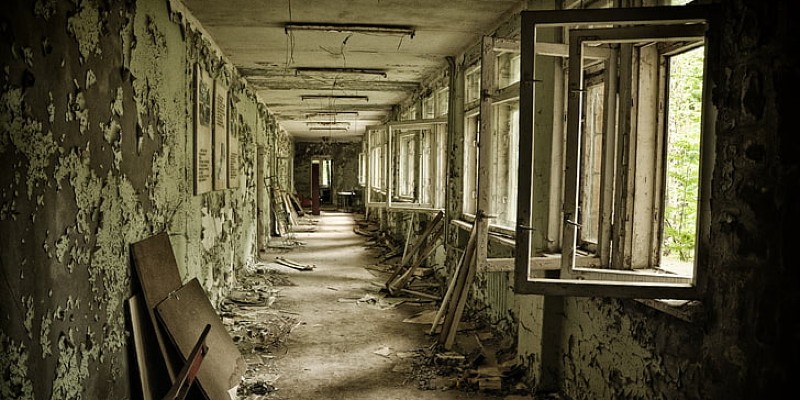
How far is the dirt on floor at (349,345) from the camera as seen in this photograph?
145 inches

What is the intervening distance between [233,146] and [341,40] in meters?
2.09

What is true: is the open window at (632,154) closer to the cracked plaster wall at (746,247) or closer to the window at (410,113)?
the cracked plaster wall at (746,247)

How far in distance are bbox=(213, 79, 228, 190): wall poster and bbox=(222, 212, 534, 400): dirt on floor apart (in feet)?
4.66

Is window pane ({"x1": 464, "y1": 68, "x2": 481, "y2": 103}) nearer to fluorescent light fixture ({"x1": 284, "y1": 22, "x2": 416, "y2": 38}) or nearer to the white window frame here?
the white window frame

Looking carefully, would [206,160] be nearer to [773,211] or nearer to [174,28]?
[174,28]

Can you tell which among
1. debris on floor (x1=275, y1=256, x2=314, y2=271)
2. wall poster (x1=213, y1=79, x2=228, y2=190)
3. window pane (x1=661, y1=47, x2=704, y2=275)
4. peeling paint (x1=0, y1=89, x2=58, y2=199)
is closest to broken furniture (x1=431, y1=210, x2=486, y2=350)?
window pane (x1=661, y1=47, x2=704, y2=275)

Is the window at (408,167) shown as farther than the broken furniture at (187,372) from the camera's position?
Yes

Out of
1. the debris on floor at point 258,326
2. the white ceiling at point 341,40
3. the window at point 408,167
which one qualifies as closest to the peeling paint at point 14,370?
the debris on floor at point 258,326

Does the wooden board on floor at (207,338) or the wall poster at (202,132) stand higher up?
the wall poster at (202,132)

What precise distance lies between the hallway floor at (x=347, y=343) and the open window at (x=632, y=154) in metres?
1.41

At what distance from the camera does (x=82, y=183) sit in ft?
7.75

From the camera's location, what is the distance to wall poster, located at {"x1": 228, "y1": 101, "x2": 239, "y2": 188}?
6.12 meters

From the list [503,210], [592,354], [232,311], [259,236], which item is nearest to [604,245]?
[592,354]

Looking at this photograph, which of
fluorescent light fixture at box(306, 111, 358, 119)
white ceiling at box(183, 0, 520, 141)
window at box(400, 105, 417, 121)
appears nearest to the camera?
white ceiling at box(183, 0, 520, 141)
